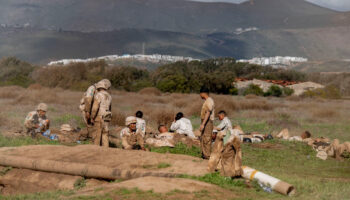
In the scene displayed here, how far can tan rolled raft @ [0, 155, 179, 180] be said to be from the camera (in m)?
10.0

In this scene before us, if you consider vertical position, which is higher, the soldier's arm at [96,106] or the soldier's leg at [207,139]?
the soldier's arm at [96,106]

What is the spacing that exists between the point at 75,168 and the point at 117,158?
857 mm

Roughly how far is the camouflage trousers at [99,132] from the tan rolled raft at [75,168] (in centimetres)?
220

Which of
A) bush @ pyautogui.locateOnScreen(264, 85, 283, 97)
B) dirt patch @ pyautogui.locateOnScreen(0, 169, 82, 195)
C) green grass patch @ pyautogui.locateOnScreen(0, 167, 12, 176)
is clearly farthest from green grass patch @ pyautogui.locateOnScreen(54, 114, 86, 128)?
bush @ pyautogui.locateOnScreen(264, 85, 283, 97)

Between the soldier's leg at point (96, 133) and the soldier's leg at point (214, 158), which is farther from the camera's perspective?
the soldier's leg at point (96, 133)

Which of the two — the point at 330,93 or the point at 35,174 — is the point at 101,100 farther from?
the point at 330,93

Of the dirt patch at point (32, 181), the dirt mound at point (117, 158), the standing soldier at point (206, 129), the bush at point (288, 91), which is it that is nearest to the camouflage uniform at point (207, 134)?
the standing soldier at point (206, 129)

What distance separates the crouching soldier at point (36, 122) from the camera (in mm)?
15086

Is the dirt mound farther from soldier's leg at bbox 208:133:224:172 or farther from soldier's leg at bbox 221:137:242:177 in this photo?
soldier's leg at bbox 221:137:242:177

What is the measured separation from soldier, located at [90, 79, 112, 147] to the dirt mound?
1.16m

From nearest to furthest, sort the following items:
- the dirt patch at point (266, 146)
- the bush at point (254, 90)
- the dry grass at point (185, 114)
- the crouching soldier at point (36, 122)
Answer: the crouching soldier at point (36, 122)
the dirt patch at point (266, 146)
the dry grass at point (185, 114)
the bush at point (254, 90)

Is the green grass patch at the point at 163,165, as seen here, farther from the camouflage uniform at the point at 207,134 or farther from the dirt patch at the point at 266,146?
the dirt patch at the point at 266,146

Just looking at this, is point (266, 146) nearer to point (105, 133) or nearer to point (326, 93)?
point (105, 133)

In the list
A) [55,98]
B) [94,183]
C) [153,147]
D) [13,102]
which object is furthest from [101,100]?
[55,98]
